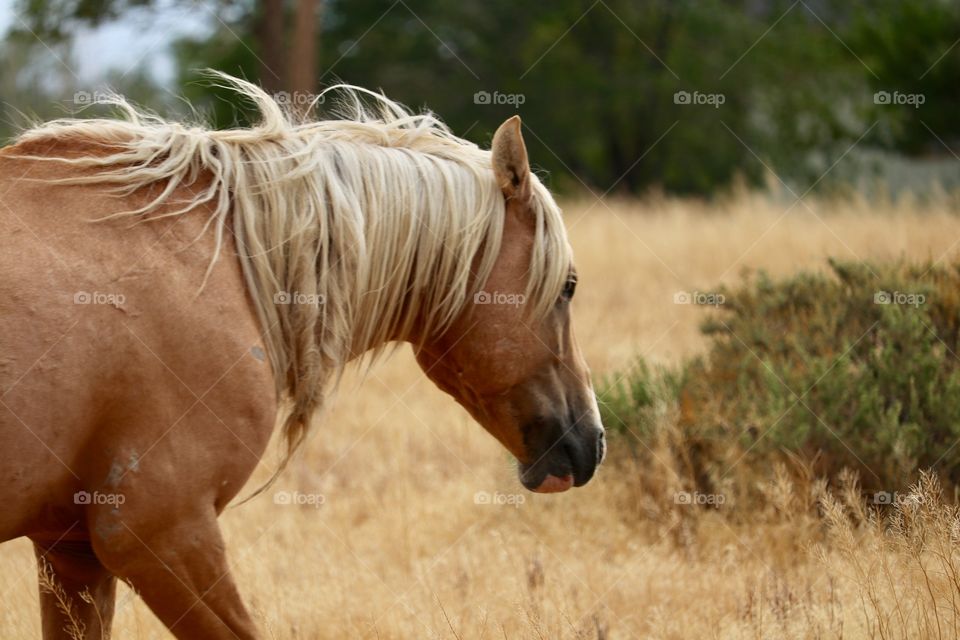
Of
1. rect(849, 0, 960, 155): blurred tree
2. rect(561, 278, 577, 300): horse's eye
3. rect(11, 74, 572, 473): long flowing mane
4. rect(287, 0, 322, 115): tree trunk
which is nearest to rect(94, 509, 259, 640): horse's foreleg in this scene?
rect(11, 74, 572, 473): long flowing mane

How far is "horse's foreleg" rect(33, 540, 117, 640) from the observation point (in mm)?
2889

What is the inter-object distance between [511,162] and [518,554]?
2206mm

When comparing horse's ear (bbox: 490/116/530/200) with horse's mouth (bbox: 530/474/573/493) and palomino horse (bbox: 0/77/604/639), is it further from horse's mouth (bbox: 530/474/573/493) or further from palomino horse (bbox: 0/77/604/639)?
horse's mouth (bbox: 530/474/573/493)

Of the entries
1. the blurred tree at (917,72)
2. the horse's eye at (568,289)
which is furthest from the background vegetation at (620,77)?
the horse's eye at (568,289)

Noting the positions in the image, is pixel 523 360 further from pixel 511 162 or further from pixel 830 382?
pixel 830 382

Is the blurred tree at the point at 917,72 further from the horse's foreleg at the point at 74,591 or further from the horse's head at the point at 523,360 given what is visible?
the horse's foreleg at the point at 74,591

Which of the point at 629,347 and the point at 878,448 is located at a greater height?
the point at 878,448

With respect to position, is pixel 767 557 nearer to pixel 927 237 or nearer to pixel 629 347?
pixel 629 347

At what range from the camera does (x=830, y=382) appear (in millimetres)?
5000

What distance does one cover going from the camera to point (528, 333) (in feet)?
10.1

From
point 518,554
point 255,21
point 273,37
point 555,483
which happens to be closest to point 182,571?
point 555,483

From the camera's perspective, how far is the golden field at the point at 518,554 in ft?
11.5

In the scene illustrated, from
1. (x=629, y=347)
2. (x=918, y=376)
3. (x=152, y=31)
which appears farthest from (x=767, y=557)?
(x=152, y=31)

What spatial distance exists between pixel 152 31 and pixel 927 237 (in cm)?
882
